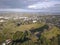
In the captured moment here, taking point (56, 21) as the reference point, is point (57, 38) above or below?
below

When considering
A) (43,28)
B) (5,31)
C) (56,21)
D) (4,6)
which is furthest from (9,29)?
(56,21)

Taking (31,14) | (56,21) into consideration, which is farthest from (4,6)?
(56,21)

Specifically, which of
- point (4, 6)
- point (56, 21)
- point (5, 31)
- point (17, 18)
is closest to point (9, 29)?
point (5, 31)

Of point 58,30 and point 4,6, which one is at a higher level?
point 4,6

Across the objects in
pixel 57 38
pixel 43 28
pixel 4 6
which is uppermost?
pixel 4 6

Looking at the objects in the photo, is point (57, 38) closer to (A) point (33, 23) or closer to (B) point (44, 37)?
(B) point (44, 37)

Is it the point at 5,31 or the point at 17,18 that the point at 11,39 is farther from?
the point at 17,18

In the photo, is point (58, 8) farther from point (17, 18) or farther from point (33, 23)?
point (17, 18)
